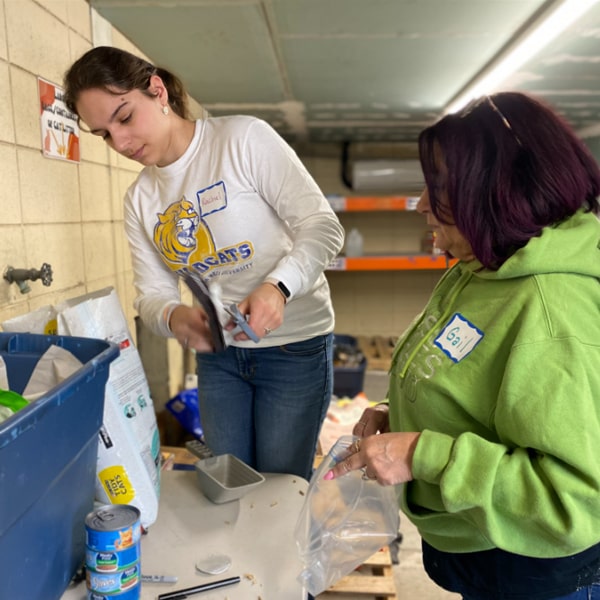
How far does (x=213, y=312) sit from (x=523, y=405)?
0.58m

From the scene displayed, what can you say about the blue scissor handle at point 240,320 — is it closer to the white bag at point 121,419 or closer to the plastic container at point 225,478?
the white bag at point 121,419

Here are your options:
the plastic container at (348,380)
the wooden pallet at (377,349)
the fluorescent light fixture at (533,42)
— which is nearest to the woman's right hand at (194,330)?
the fluorescent light fixture at (533,42)

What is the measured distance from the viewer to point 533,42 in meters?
2.05

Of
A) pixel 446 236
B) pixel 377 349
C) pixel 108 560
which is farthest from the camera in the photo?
pixel 377 349

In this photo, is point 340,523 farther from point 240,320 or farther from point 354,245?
point 354,245

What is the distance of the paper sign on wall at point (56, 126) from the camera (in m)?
1.52

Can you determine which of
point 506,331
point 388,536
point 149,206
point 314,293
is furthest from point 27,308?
point 506,331

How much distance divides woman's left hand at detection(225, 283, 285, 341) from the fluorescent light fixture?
75cm

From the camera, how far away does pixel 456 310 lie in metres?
0.88

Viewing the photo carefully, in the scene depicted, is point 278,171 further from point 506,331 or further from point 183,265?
point 506,331

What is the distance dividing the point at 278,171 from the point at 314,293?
0.32m

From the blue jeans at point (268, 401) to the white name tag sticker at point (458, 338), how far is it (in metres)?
0.54

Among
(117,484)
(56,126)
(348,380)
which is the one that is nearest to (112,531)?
(117,484)

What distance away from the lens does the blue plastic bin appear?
2.16 feet
